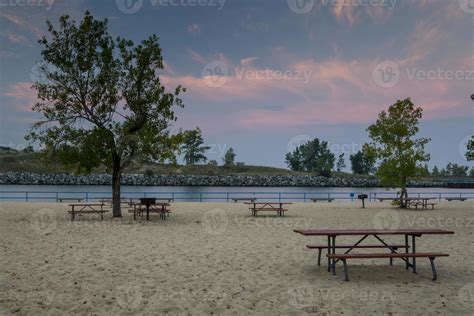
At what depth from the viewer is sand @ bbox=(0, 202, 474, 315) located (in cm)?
741

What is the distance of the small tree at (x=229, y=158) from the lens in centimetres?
16212

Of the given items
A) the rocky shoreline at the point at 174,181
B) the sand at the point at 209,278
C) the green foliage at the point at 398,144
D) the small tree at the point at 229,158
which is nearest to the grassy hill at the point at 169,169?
the small tree at the point at 229,158

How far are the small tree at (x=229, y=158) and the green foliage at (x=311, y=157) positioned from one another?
73.6 feet

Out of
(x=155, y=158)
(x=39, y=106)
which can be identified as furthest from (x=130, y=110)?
(x=39, y=106)

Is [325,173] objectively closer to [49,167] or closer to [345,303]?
[49,167]

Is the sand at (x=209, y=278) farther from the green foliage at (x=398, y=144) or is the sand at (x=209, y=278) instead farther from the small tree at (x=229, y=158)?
the small tree at (x=229, y=158)

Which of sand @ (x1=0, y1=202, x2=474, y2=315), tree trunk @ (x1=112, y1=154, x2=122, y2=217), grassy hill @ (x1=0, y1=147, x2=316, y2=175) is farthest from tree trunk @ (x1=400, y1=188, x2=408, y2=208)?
grassy hill @ (x1=0, y1=147, x2=316, y2=175)

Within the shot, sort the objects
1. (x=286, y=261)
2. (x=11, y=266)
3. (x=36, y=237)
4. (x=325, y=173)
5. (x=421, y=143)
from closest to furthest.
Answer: (x=11, y=266) → (x=286, y=261) → (x=36, y=237) → (x=421, y=143) → (x=325, y=173)

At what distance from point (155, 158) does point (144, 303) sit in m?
15.4

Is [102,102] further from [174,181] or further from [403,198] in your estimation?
[174,181]

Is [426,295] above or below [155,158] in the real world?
below

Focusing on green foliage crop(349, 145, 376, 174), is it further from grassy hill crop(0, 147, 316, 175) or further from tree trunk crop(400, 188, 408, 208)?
tree trunk crop(400, 188, 408, 208)

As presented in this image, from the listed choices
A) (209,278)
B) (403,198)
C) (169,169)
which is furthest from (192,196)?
(169,169)

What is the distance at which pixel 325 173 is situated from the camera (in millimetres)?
154125
